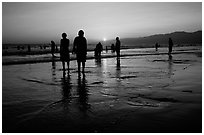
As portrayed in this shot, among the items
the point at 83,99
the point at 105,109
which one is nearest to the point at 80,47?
the point at 83,99

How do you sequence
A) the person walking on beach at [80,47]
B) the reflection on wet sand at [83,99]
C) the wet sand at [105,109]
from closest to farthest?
the wet sand at [105,109]
the reflection on wet sand at [83,99]
the person walking on beach at [80,47]

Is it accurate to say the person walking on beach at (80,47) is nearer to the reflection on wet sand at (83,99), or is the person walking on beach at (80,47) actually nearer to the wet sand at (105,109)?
the reflection on wet sand at (83,99)

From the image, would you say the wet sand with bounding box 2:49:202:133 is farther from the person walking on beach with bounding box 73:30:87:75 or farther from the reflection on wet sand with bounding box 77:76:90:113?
the person walking on beach with bounding box 73:30:87:75

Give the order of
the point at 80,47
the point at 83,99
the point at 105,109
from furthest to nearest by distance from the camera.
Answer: the point at 80,47, the point at 83,99, the point at 105,109

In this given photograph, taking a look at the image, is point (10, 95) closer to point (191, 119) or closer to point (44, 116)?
point (44, 116)

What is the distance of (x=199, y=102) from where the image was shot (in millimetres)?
5266

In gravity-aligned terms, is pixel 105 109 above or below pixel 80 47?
below

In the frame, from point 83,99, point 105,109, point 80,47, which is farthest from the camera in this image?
point 80,47

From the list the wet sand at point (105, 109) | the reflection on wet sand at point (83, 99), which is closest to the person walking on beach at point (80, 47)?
the reflection on wet sand at point (83, 99)

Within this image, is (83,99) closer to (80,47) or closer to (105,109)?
(105,109)

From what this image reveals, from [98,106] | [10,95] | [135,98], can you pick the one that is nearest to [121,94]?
[135,98]

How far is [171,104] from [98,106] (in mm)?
1723

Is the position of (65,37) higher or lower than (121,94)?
higher

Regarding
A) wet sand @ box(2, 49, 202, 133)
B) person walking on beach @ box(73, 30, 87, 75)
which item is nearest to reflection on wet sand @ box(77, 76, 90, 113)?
wet sand @ box(2, 49, 202, 133)
